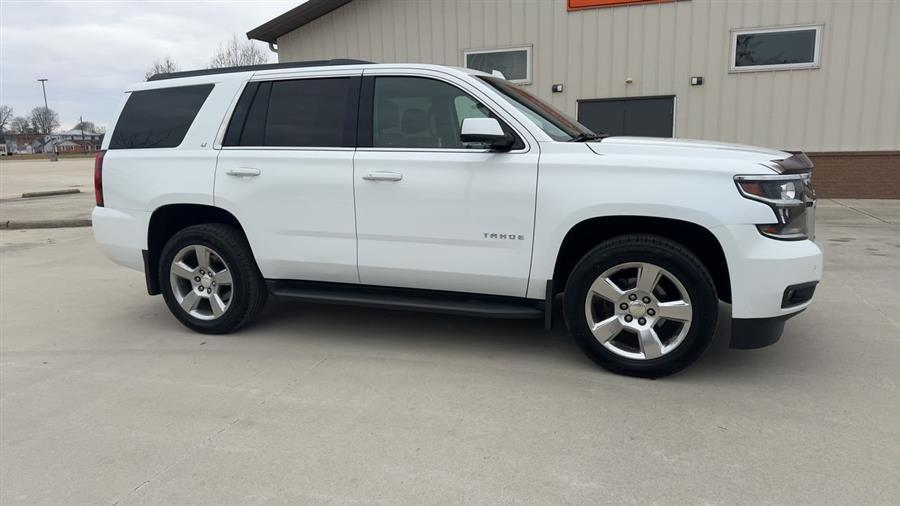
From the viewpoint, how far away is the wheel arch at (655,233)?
12.0 feet

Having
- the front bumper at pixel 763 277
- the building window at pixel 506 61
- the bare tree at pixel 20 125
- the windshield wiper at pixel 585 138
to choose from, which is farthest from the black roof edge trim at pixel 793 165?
the bare tree at pixel 20 125

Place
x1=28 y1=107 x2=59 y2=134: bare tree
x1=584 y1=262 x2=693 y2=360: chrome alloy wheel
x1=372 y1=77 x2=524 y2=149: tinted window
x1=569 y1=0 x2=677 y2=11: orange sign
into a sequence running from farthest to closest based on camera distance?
x1=28 y1=107 x2=59 y2=134: bare tree → x1=569 y1=0 x2=677 y2=11: orange sign → x1=372 y1=77 x2=524 y2=149: tinted window → x1=584 y1=262 x2=693 y2=360: chrome alloy wheel

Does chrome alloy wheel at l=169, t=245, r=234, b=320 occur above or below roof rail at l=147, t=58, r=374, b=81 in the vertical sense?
below

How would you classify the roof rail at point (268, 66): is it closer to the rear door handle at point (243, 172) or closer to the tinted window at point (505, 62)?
the rear door handle at point (243, 172)

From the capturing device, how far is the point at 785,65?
468 inches

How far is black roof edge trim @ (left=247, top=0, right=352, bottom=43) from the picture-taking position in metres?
13.4

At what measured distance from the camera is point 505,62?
13508 millimetres

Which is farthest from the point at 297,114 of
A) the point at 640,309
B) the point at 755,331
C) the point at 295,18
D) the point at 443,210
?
the point at 295,18

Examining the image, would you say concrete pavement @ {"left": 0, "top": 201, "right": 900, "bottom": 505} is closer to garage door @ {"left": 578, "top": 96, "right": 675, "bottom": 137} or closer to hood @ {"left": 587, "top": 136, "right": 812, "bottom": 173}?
hood @ {"left": 587, "top": 136, "right": 812, "bottom": 173}

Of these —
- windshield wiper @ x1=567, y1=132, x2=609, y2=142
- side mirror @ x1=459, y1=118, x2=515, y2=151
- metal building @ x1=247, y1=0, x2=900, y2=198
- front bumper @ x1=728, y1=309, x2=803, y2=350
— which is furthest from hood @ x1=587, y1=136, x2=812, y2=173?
metal building @ x1=247, y1=0, x2=900, y2=198

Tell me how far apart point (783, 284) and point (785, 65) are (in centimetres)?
1042

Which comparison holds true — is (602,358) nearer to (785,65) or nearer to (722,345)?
(722,345)

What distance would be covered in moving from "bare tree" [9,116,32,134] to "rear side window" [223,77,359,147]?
10919cm

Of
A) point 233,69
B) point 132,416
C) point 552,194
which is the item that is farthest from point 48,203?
point 552,194
